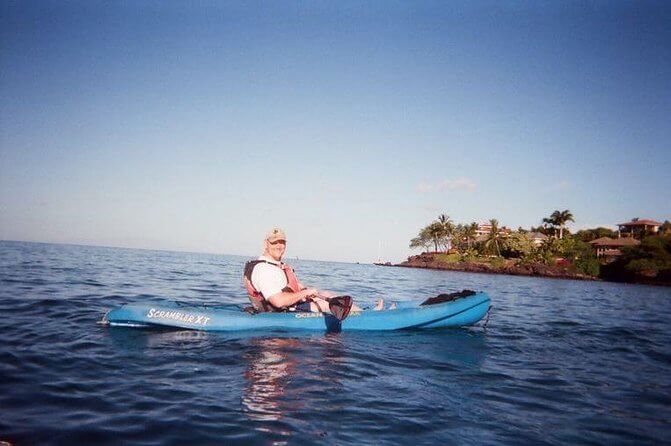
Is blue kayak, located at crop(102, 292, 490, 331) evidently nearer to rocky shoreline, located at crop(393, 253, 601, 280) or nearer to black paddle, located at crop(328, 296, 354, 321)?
black paddle, located at crop(328, 296, 354, 321)

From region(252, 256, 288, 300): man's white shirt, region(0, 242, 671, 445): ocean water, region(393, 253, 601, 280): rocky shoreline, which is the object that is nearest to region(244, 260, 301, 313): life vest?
region(252, 256, 288, 300): man's white shirt

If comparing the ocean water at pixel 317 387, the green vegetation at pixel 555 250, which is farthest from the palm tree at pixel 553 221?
the ocean water at pixel 317 387

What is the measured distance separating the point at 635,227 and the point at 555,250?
3472 centimetres

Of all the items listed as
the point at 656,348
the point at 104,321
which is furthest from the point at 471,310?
the point at 104,321

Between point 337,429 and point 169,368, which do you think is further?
point 169,368

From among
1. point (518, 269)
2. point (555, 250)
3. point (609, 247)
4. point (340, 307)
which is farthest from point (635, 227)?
point (340, 307)

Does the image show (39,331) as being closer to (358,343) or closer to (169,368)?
(169,368)

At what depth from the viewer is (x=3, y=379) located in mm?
4145

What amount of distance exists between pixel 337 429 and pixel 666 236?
70.3m

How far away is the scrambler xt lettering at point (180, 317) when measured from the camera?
6965 millimetres

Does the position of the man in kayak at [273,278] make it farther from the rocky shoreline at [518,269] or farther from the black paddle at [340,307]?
the rocky shoreline at [518,269]

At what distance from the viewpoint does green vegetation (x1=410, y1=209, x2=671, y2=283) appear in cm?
5428

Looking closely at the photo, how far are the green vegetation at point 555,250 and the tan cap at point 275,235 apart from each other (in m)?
62.6

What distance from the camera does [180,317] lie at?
701 centimetres
